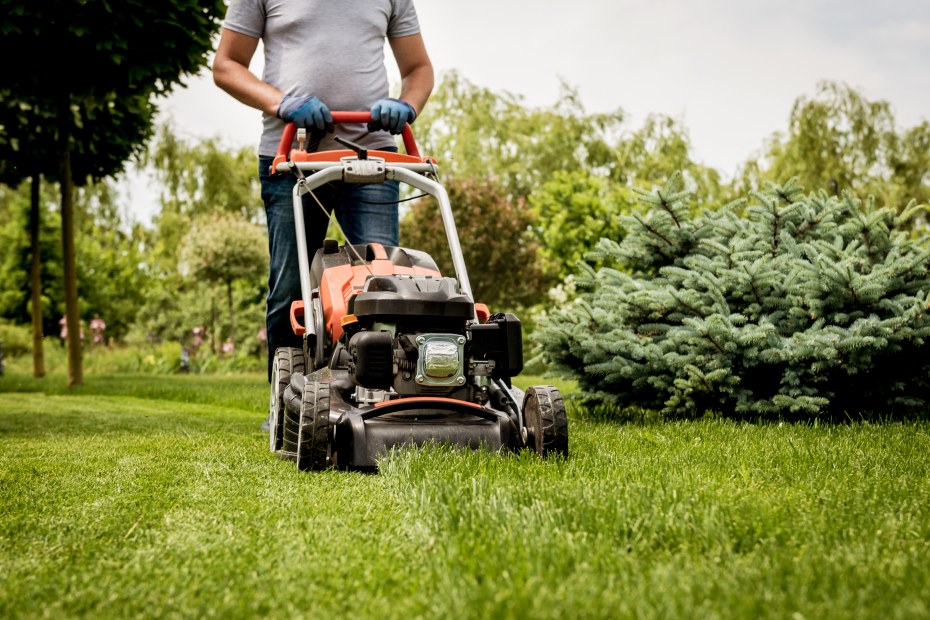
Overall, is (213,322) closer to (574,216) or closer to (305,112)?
(574,216)

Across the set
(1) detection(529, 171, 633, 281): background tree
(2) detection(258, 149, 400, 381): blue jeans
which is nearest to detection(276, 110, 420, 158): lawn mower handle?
(2) detection(258, 149, 400, 381): blue jeans

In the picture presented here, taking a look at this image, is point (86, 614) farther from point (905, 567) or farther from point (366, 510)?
point (905, 567)

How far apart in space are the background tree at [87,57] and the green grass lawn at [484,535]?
4303 millimetres

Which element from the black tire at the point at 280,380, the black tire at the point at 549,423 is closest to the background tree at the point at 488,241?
the black tire at the point at 280,380

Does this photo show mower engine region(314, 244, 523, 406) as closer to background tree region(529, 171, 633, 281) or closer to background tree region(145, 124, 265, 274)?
background tree region(529, 171, 633, 281)

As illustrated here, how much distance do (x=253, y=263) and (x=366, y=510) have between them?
40.8 ft

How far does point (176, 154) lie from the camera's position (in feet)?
66.7

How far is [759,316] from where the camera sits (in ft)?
13.3

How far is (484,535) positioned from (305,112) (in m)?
2.01

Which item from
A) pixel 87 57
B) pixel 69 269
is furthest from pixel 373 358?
pixel 69 269

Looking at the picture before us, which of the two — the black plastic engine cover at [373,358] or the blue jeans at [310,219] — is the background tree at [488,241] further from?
the black plastic engine cover at [373,358]

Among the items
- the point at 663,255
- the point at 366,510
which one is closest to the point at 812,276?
the point at 663,255

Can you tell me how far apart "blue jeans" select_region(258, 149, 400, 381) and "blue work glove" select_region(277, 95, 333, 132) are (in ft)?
1.30

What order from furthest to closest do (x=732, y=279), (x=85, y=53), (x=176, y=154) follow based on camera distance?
1. (x=176, y=154)
2. (x=85, y=53)
3. (x=732, y=279)
